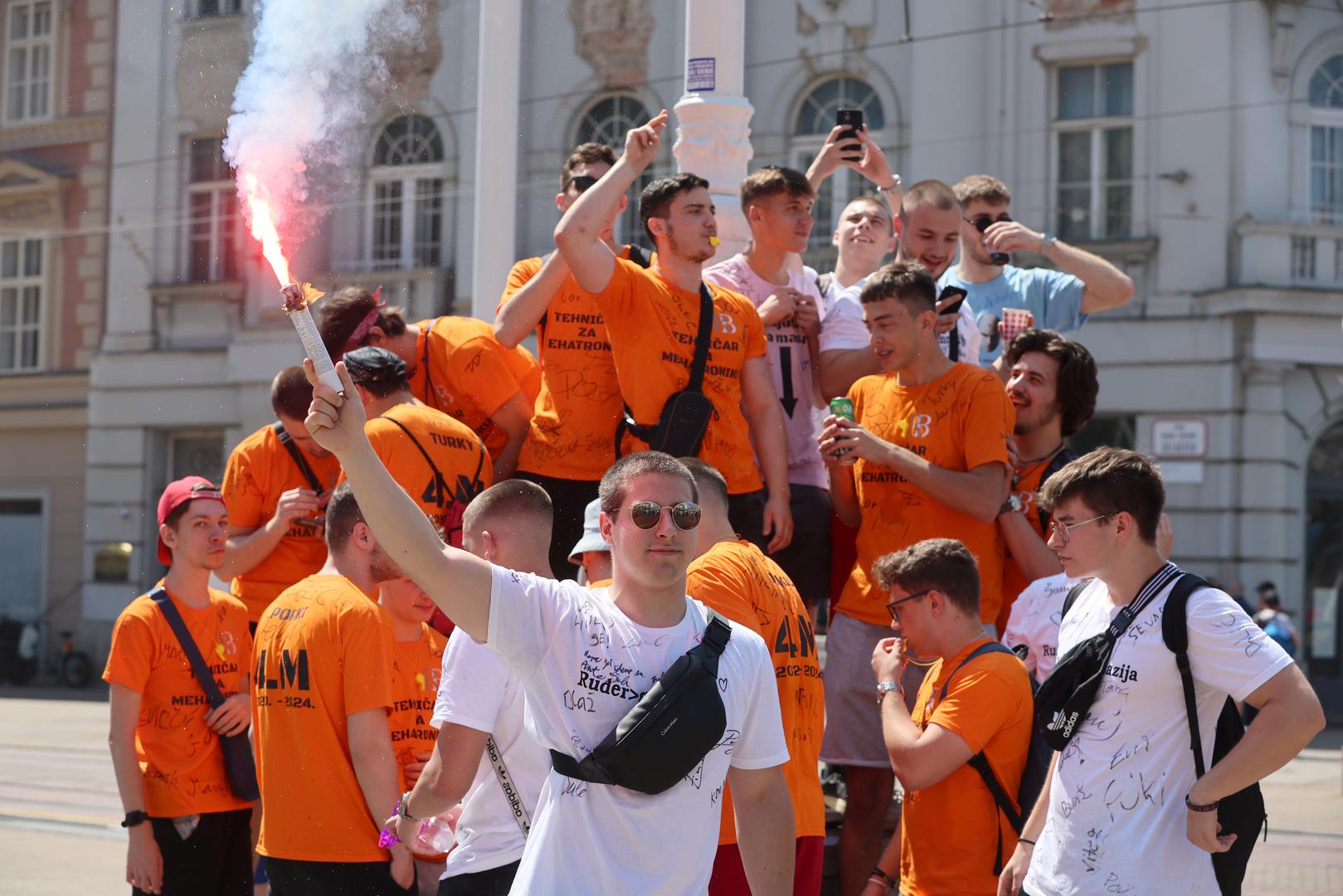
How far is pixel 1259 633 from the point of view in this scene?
412 cm

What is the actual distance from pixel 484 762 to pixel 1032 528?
8.87 feet

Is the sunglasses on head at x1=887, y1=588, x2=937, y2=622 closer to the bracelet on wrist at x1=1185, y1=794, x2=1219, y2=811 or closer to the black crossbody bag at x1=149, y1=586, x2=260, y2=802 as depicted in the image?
the bracelet on wrist at x1=1185, y1=794, x2=1219, y2=811

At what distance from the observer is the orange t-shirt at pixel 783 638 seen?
478cm

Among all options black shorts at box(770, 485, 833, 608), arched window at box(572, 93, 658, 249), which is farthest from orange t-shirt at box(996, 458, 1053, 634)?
arched window at box(572, 93, 658, 249)

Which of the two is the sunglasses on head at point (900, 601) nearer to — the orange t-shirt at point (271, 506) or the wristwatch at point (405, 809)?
the wristwatch at point (405, 809)

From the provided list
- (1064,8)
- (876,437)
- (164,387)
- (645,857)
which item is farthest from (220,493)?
(164,387)

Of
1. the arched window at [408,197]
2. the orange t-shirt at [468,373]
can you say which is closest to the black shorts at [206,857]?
the orange t-shirt at [468,373]

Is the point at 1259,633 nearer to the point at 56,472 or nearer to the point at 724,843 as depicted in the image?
the point at 724,843

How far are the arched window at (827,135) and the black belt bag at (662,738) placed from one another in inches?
736

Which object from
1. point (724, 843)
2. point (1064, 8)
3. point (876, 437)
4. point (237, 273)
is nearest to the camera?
point (724, 843)

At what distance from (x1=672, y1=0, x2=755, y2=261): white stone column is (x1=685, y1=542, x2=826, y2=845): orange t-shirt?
10.9 ft

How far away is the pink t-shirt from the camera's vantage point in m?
6.86

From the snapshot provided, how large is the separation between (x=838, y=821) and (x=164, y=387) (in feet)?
69.3

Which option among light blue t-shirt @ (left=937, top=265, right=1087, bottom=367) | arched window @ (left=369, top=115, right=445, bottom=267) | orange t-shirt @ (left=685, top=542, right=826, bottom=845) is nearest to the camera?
orange t-shirt @ (left=685, top=542, right=826, bottom=845)
